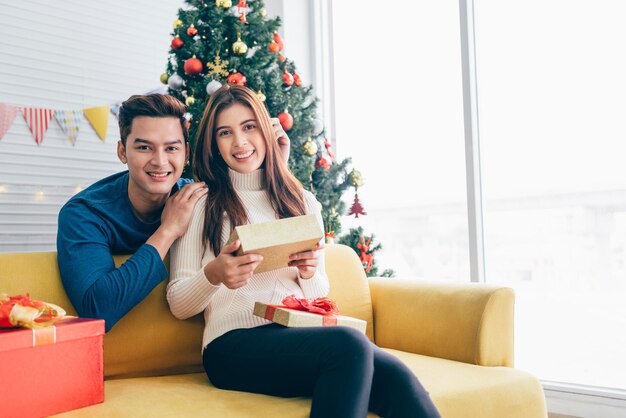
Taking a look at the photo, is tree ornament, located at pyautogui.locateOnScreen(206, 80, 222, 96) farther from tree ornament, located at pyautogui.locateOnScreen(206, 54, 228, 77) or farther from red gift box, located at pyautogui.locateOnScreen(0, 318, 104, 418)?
red gift box, located at pyautogui.locateOnScreen(0, 318, 104, 418)

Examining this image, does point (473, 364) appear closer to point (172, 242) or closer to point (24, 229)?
point (172, 242)

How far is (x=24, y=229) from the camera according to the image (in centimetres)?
315

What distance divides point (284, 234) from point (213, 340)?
0.38 meters

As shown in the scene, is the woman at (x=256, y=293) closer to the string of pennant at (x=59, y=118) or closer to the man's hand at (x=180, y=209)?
the man's hand at (x=180, y=209)

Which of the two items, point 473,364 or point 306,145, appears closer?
point 473,364

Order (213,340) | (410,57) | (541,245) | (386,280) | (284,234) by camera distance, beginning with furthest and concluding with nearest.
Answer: (410,57) < (541,245) < (386,280) < (213,340) < (284,234)

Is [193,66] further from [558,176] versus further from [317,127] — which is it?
[558,176]

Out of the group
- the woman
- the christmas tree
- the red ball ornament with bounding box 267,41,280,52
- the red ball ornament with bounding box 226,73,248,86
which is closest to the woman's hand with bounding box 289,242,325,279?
the woman

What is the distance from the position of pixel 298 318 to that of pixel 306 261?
22 centimetres

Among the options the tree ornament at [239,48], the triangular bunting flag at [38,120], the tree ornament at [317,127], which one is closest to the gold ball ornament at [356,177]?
the tree ornament at [317,127]

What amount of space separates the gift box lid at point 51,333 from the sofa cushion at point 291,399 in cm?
17

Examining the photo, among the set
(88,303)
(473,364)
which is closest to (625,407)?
(473,364)

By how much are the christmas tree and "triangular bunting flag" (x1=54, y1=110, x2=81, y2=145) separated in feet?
2.31

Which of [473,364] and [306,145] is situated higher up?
[306,145]
